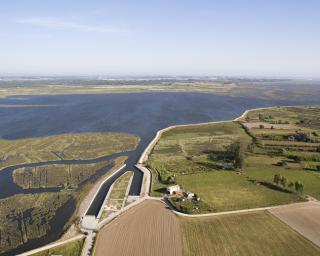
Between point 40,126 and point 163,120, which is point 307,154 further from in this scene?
point 40,126

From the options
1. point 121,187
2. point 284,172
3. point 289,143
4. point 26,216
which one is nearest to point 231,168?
point 284,172

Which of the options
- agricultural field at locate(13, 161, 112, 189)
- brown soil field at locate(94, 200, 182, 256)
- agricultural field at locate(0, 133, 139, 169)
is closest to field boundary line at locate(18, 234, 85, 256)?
brown soil field at locate(94, 200, 182, 256)

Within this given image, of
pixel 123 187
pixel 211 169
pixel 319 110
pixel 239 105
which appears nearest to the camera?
pixel 123 187

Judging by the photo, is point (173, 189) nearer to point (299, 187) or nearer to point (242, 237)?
point (242, 237)

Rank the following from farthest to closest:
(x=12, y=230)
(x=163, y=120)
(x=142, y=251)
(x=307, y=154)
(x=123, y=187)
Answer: (x=163, y=120), (x=307, y=154), (x=123, y=187), (x=12, y=230), (x=142, y=251)

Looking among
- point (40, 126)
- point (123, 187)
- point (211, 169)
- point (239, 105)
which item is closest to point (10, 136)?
point (40, 126)

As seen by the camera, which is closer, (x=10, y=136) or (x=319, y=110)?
(x=10, y=136)

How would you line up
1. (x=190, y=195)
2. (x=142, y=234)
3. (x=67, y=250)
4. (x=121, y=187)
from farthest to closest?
1. (x=121, y=187)
2. (x=190, y=195)
3. (x=142, y=234)
4. (x=67, y=250)
